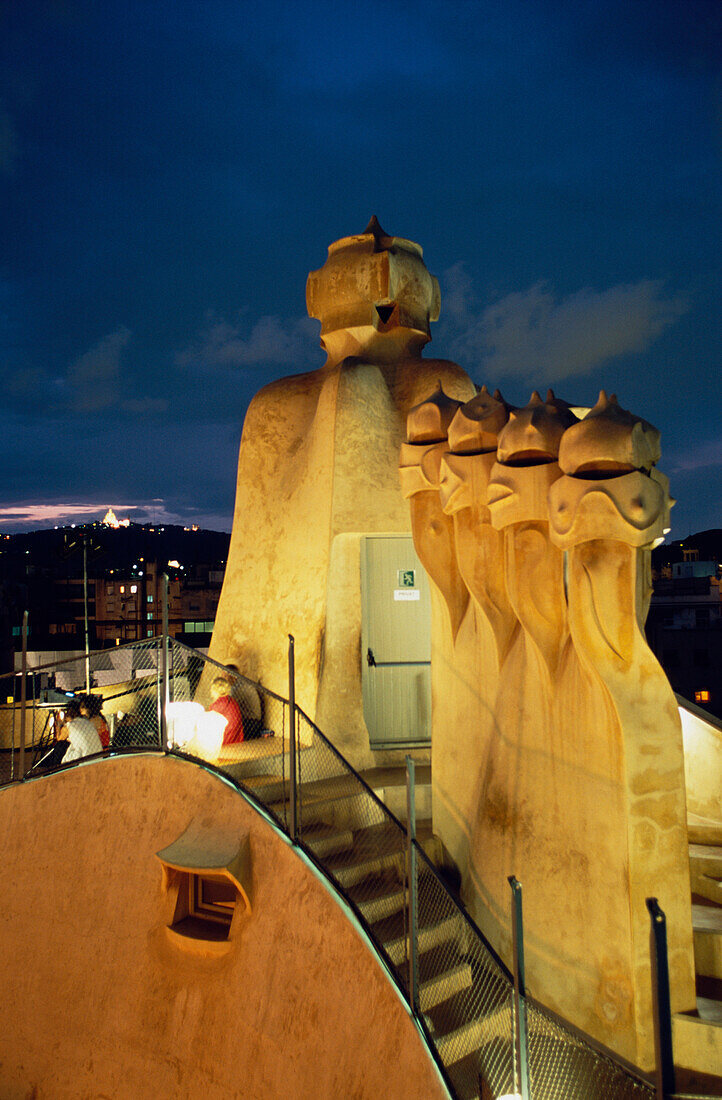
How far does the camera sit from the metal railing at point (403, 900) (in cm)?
514

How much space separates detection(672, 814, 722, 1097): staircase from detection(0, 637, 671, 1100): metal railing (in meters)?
0.56

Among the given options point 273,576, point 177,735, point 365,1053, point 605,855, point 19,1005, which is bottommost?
point 19,1005

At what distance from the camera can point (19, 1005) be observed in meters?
7.57

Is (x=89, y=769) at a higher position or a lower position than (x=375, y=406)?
lower

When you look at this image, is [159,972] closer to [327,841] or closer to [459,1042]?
[327,841]

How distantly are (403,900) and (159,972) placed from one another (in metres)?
2.35

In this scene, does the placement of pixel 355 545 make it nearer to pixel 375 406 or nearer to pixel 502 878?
pixel 375 406

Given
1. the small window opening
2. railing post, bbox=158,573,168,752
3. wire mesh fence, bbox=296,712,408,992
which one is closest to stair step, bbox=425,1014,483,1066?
wire mesh fence, bbox=296,712,408,992

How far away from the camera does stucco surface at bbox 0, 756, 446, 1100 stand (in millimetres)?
5594

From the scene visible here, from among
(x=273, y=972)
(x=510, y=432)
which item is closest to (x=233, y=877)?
(x=273, y=972)

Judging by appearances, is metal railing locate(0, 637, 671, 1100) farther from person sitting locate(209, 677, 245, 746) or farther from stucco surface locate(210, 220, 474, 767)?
stucco surface locate(210, 220, 474, 767)

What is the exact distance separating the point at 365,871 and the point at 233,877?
1.35m

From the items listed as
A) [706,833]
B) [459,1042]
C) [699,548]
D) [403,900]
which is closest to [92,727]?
[403,900]

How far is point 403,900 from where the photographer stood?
6.17m
